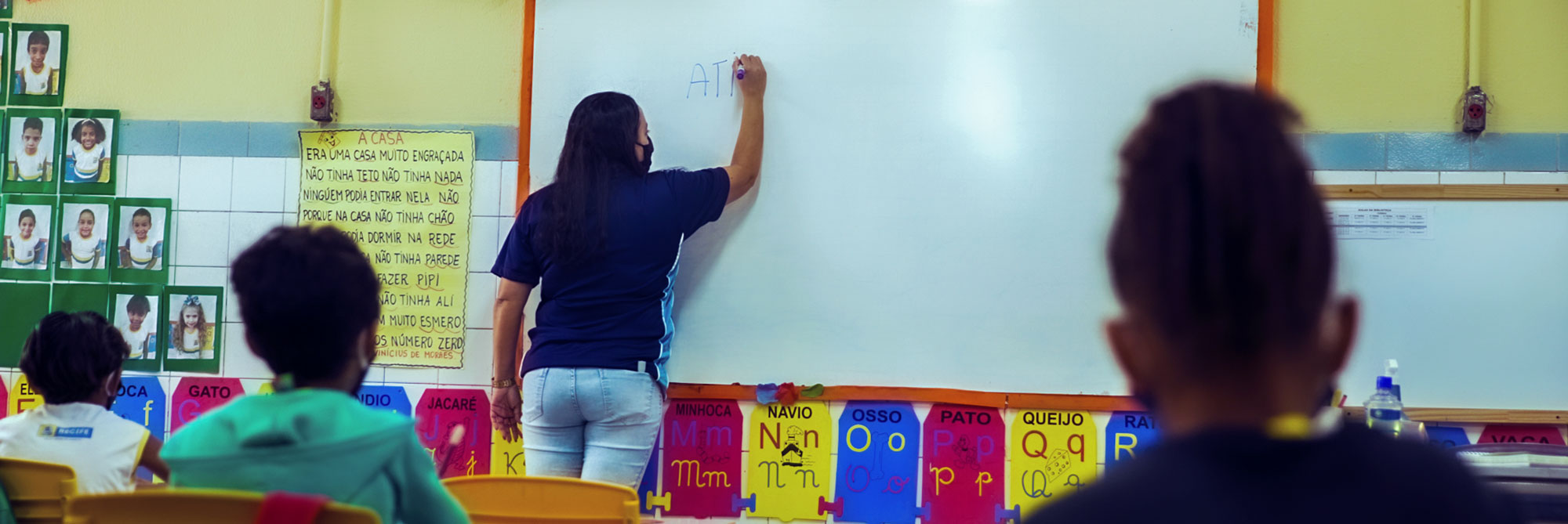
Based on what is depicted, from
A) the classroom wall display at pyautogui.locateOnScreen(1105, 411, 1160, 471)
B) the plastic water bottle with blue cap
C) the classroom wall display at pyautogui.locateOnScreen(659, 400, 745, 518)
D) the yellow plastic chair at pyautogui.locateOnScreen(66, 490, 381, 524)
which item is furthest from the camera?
the classroom wall display at pyautogui.locateOnScreen(659, 400, 745, 518)

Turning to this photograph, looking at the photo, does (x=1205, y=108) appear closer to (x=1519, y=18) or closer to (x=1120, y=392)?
(x=1120, y=392)

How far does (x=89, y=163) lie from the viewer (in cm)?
317

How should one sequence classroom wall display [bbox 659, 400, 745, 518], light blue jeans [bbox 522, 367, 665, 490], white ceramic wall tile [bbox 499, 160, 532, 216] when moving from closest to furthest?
light blue jeans [bbox 522, 367, 665, 490]
classroom wall display [bbox 659, 400, 745, 518]
white ceramic wall tile [bbox 499, 160, 532, 216]

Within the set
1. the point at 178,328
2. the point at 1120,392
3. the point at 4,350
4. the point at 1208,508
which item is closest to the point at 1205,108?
the point at 1208,508

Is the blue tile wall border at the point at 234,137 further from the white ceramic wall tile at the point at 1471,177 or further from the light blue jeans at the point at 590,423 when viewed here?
the white ceramic wall tile at the point at 1471,177

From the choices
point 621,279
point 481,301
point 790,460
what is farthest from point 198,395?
point 790,460

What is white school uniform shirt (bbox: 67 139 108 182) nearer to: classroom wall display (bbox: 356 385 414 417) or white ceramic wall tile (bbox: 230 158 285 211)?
white ceramic wall tile (bbox: 230 158 285 211)

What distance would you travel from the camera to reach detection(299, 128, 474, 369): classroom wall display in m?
3.04

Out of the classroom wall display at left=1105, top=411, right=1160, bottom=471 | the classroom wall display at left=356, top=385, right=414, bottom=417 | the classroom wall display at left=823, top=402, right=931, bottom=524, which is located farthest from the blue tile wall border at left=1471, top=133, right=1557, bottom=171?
the classroom wall display at left=356, top=385, right=414, bottom=417

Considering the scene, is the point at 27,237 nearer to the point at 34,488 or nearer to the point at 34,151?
the point at 34,151

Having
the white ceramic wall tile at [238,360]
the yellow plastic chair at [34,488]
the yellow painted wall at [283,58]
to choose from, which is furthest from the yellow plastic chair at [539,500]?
the white ceramic wall tile at [238,360]

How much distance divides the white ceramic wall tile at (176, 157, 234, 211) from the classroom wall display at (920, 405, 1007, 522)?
2.07 metres

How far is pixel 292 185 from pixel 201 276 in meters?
0.38

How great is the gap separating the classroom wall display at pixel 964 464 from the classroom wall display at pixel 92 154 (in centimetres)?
244
